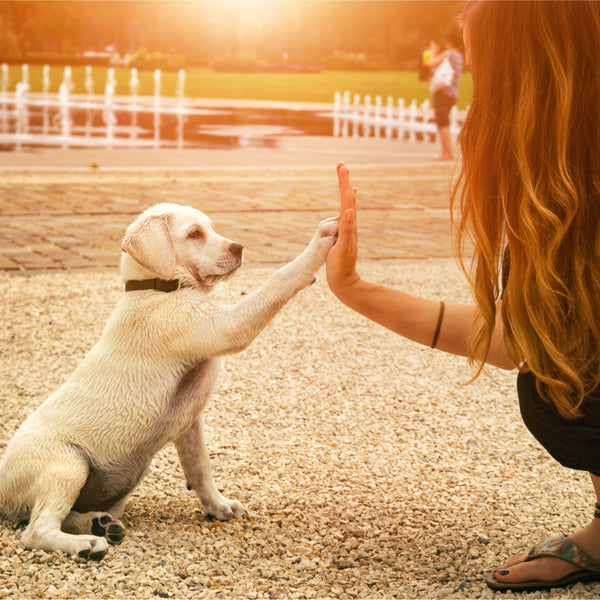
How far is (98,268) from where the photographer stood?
7141 mm

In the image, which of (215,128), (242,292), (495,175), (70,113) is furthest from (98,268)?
(70,113)

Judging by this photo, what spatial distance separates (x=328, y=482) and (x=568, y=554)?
1.03 m

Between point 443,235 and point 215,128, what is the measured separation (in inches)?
515

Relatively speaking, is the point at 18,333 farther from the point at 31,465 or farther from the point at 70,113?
the point at 70,113

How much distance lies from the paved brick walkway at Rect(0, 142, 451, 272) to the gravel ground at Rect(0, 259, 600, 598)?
2091 mm

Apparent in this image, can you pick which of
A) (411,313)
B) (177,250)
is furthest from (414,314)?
(177,250)

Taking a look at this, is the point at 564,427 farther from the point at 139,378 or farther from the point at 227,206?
the point at 227,206

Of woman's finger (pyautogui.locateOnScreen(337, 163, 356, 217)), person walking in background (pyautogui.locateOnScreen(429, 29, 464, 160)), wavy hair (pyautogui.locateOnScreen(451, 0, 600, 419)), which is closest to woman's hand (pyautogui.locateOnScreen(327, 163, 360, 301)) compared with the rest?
woman's finger (pyautogui.locateOnScreen(337, 163, 356, 217))

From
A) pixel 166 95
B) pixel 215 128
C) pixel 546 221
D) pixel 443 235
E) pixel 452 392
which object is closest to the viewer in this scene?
pixel 546 221

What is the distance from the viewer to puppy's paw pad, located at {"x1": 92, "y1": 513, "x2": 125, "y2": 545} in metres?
3.00

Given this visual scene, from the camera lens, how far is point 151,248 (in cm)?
305

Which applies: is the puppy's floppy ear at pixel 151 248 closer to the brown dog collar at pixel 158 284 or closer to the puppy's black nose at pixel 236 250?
the brown dog collar at pixel 158 284

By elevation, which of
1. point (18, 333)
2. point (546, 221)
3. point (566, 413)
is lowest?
point (18, 333)

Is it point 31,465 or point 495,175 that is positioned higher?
point 495,175
